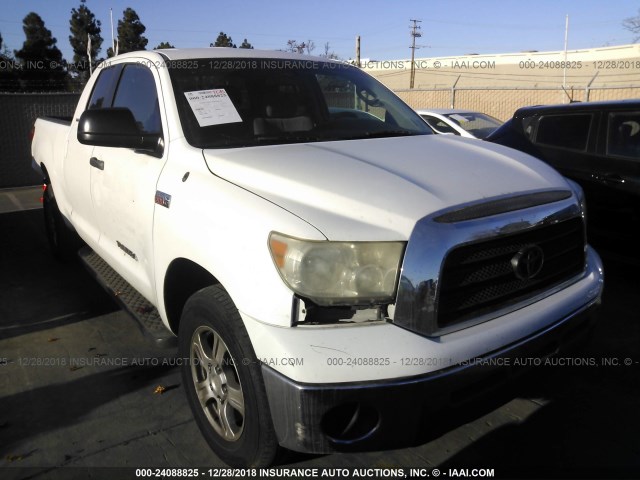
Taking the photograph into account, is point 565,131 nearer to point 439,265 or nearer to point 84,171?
point 439,265

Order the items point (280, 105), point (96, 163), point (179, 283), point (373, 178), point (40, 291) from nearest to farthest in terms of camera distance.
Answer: point (373, 178) < point (179, 283) < point (280, 105) < point (96, 163) < point (40, 291)

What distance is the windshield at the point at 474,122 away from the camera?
11.6 m

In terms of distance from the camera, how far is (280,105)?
11.6ft

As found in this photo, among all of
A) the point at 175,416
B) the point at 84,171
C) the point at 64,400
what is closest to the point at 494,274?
the point at 175,416

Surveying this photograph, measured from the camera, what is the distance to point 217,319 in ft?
7.95

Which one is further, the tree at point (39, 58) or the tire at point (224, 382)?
the tree at point (39, 58)

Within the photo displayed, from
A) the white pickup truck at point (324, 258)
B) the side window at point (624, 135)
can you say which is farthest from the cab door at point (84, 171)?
the side window at point (624, 135)

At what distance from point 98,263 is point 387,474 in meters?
2.97

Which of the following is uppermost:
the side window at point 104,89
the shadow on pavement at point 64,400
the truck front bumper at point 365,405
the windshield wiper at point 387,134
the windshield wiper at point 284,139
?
the side window at point 104,89

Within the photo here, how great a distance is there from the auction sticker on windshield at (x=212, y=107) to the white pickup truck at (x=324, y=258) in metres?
0.01

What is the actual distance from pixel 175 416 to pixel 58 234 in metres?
3.42

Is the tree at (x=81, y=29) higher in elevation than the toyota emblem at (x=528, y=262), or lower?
higher

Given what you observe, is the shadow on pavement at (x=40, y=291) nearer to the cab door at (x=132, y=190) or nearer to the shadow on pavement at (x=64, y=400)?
the cab door at (x=132, y=190)

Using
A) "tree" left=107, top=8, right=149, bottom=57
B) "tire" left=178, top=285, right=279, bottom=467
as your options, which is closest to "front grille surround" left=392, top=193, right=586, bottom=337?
"tire" left=178, top=285, right=279, bottom=467
